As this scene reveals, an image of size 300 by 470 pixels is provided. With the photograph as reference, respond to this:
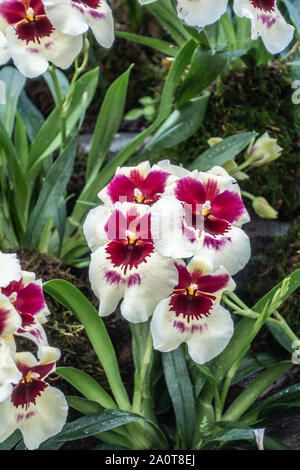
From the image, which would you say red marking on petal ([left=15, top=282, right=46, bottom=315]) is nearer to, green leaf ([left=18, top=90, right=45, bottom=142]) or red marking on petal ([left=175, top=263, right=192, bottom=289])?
red marking on petal ([left=175, top=263, right=192, bottom=289])

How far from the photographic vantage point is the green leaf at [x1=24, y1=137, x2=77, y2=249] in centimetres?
144

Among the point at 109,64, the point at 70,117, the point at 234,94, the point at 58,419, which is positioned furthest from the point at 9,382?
the point at 109,64

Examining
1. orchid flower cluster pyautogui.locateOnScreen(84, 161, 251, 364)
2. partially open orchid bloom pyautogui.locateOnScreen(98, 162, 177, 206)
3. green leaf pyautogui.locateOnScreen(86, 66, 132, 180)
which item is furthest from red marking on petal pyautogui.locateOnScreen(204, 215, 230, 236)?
green leaf pyautogui.locateOnScreen(86, 66, 132, 180)

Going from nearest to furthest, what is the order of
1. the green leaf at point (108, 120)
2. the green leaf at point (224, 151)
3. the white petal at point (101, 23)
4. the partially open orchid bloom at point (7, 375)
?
the partially open orchid bloom at point (7, 375) < the white petal at point (101, 23) < the green leaf at point (224, 151) < the green leaf at point (108, 120)

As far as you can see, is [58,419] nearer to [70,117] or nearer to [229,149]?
[229,149]

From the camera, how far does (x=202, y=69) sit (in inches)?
58.2

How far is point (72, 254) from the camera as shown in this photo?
1.61 m

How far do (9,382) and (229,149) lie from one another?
785mm

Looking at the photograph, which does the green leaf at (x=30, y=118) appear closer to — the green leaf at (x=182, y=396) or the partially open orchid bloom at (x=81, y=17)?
the partially open orchid bloom at (x=81, y=17)

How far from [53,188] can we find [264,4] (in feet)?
2.03

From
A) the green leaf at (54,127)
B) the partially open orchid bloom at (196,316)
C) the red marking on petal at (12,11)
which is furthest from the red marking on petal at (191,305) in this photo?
the green leaf at (54,127)

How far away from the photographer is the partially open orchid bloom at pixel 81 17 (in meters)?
1.06

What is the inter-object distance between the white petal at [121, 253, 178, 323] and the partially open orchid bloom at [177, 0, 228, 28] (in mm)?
421

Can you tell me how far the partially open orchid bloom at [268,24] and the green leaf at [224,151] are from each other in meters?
0.30
